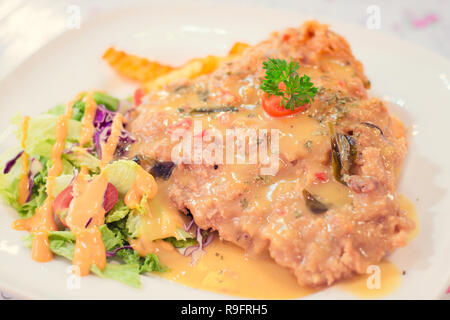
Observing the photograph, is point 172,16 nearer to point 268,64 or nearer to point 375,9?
point 268,64

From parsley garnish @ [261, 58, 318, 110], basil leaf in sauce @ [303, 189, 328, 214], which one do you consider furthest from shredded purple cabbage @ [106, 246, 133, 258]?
parsley garnish @ [261, 58, 318, 110]

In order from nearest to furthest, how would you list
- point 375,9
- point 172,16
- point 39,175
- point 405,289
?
1. point 405,289
2. point 39,175
3. point 172,16
4. point 375,9

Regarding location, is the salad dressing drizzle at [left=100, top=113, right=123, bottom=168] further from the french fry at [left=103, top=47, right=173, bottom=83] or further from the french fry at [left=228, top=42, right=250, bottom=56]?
the french fry at [left=228, top=42, right=250, bottom=56]

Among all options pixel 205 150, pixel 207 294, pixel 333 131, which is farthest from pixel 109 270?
pixel 333 131

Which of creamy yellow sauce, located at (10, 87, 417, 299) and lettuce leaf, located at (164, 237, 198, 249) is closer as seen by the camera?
creamy yellow sauce, located at (10, 87, 417, 299)

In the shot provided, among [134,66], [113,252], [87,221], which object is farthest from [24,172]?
[134,66]

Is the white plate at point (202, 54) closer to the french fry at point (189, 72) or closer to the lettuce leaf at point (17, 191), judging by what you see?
the lettuce leaf at point (17, 191)
